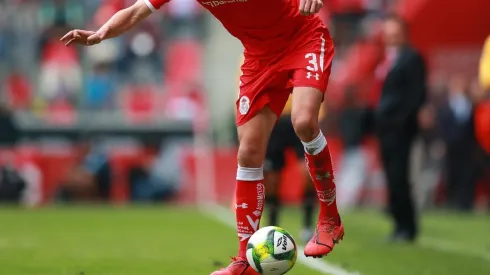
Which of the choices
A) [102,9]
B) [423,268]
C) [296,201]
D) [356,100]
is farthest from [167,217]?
[102,9]

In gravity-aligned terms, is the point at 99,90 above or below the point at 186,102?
above

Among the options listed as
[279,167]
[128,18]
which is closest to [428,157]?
[279,167]

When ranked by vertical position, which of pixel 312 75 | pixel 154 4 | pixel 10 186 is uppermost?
pixel 154 4

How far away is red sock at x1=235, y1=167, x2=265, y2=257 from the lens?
7.63 metres

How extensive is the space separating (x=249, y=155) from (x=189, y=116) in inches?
629

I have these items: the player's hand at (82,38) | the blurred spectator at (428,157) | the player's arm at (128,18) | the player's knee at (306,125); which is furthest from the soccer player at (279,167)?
the blurred spectator at (428,157)

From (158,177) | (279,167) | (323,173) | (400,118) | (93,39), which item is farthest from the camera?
(158,177)

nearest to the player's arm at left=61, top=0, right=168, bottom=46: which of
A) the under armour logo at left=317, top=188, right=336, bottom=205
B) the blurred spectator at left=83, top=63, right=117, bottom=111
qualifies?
the under armour logo at left=317, top=188, right=336, bottom=205

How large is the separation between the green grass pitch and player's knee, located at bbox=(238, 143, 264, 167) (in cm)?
116

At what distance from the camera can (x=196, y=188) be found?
20.8m

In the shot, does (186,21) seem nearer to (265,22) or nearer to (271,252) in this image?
(265,22)

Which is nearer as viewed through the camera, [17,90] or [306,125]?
[306,125]

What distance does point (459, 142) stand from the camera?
19.9 metres

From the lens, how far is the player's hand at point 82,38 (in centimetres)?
736
